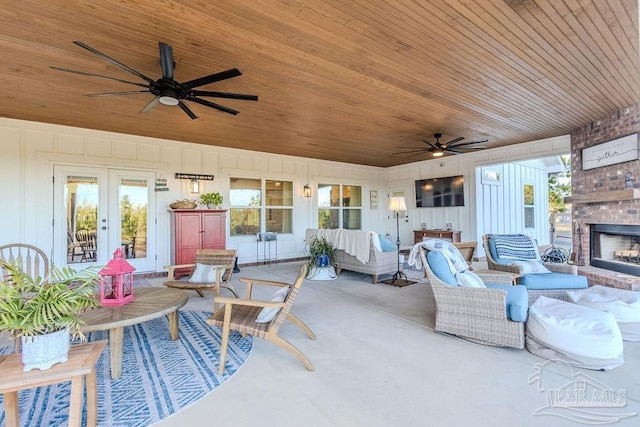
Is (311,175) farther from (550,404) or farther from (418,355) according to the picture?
(550,404)

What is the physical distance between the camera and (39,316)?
1451 mm

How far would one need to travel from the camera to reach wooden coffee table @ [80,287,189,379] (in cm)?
229

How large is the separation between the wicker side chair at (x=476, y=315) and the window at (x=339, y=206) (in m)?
5.94

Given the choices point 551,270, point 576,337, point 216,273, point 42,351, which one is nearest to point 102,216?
point 216,273

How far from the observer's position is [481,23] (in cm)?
253

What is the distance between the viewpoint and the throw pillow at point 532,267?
4047 millimetres

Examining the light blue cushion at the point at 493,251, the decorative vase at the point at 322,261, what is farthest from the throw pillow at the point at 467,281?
the decorative vase at the point at 322,261

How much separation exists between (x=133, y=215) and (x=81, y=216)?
2.69 ft

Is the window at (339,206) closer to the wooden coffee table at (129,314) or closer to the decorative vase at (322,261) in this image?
the decorative vase at (322,261)

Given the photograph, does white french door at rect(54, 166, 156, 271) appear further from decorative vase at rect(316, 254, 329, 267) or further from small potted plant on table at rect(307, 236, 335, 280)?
Result: decorative vase at rect(316, 254, 329, 267)

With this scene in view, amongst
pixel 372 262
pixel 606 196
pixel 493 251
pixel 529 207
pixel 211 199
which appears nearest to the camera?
pixel 493 251

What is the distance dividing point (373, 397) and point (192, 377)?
136 centimetres

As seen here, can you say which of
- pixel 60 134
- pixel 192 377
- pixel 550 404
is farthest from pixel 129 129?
pixel 550 404

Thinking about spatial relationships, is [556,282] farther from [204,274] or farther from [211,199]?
[211,199]
